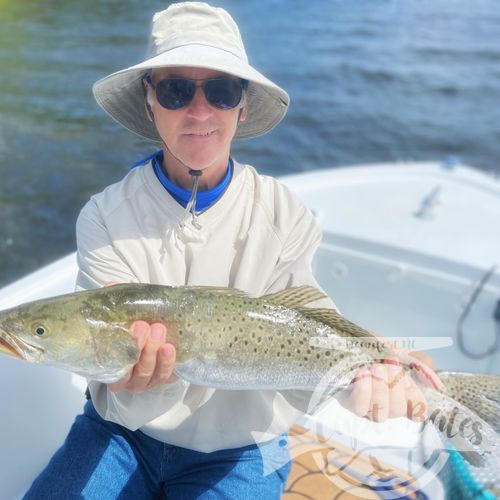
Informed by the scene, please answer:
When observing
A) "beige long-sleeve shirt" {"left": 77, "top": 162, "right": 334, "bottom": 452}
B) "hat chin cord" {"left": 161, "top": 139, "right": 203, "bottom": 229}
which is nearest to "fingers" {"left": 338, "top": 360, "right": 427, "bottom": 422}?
"beige long-sleeve shirt" {"left": 77, "top": 162, "right": 334, "bottom": 452}

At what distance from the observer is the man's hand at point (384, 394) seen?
239 cm

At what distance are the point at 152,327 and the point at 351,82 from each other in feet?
50.8

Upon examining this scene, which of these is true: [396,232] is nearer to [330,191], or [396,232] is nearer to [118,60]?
[330,191]

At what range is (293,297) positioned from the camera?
2480mm

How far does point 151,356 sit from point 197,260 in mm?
558

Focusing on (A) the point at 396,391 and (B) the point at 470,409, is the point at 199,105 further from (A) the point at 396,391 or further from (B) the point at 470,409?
(B) the point at 470,409

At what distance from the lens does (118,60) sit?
50.8ft

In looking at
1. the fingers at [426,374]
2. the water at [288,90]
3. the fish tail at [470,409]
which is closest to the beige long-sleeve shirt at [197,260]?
the fingers at [426,374]

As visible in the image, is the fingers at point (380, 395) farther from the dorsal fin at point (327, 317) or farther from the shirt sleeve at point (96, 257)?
the shirt sleeve at point (96, 257)

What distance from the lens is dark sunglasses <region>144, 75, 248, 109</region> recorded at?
8.11 ft

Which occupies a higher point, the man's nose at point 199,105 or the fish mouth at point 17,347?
the man's nose at point 199,105

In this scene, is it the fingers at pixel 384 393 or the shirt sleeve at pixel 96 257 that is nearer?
the fingers at pixel 384 393

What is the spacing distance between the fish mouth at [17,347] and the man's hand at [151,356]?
349 mm

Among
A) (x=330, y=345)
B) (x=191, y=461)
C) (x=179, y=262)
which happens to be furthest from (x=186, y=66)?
(x=191, y=461)
